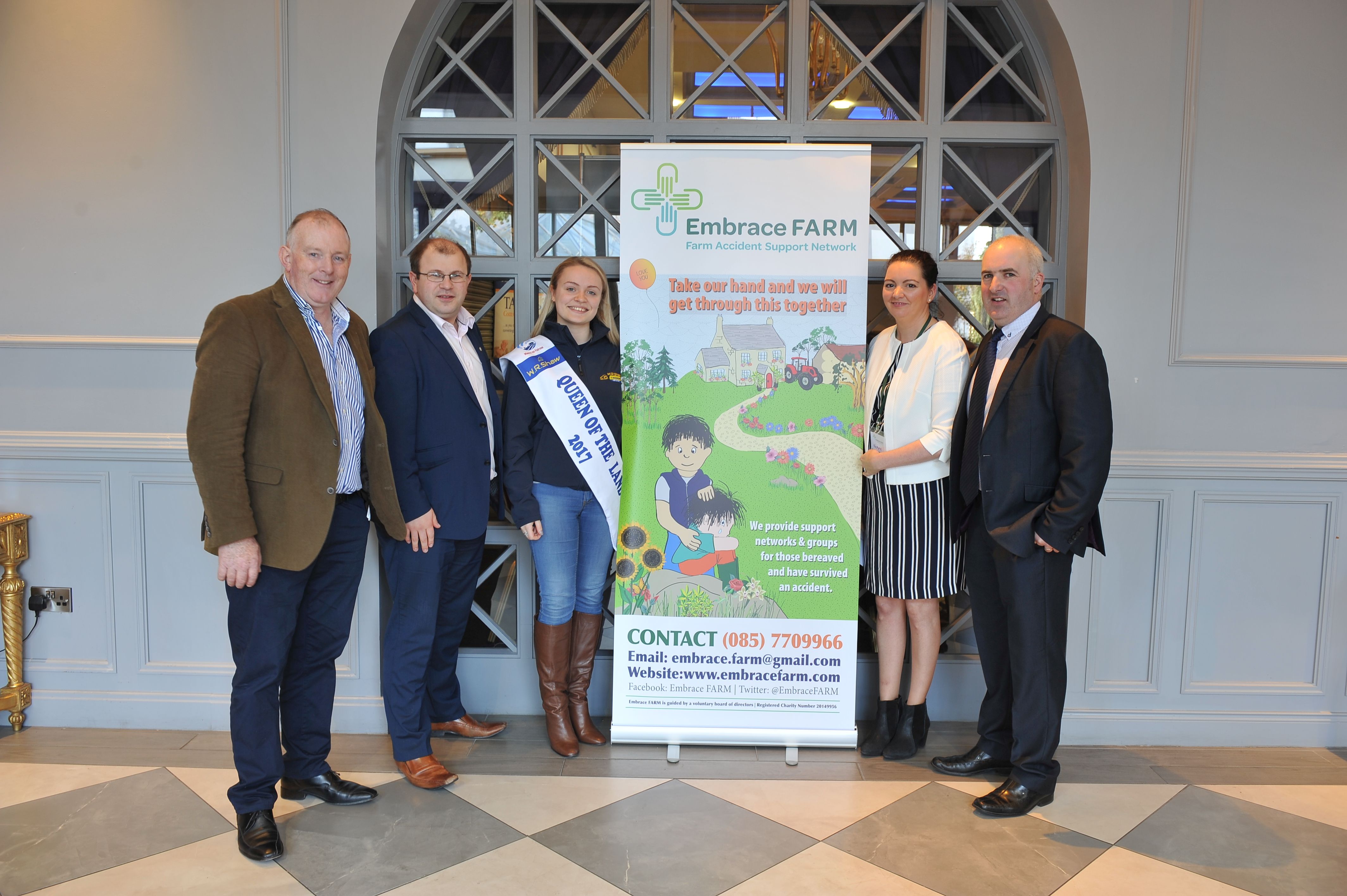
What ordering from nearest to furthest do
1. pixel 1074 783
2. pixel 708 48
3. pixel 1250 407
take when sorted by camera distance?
1. pixel 1074 783
2. pixel 1250 407
3. pixel 708 48

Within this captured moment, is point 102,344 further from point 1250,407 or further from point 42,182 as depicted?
point 1250,407

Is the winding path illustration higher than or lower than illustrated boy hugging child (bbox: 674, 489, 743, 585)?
higher

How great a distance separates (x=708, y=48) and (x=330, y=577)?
226 cm

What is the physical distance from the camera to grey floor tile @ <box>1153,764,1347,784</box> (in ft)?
8.59

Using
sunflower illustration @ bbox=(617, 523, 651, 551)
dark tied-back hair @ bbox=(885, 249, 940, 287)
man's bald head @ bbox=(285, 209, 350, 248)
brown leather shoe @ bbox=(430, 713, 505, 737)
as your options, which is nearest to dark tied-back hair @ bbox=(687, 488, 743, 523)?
sunflower illustration @ bbox=(617, 523, 651, 551)

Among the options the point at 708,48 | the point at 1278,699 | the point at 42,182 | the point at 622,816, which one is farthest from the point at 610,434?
the point at 1278,699

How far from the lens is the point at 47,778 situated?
2521 millimetres

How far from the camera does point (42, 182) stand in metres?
2.84

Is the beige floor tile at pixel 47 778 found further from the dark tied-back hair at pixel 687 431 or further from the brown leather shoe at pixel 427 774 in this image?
the dark tied-back hair at pixel 687 431

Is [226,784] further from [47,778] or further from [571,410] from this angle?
[571,410]

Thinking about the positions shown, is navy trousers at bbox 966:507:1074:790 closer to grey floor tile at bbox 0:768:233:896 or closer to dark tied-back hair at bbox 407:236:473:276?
dark tied-back hair at bbox 407:236:473:276

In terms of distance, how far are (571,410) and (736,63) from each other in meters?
1.45

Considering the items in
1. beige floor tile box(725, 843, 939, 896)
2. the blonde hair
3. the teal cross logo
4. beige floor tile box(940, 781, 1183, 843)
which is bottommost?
beige floor tile box(940, 781, 1183, 843)

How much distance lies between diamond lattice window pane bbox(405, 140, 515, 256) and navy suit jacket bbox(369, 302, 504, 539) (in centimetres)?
63
